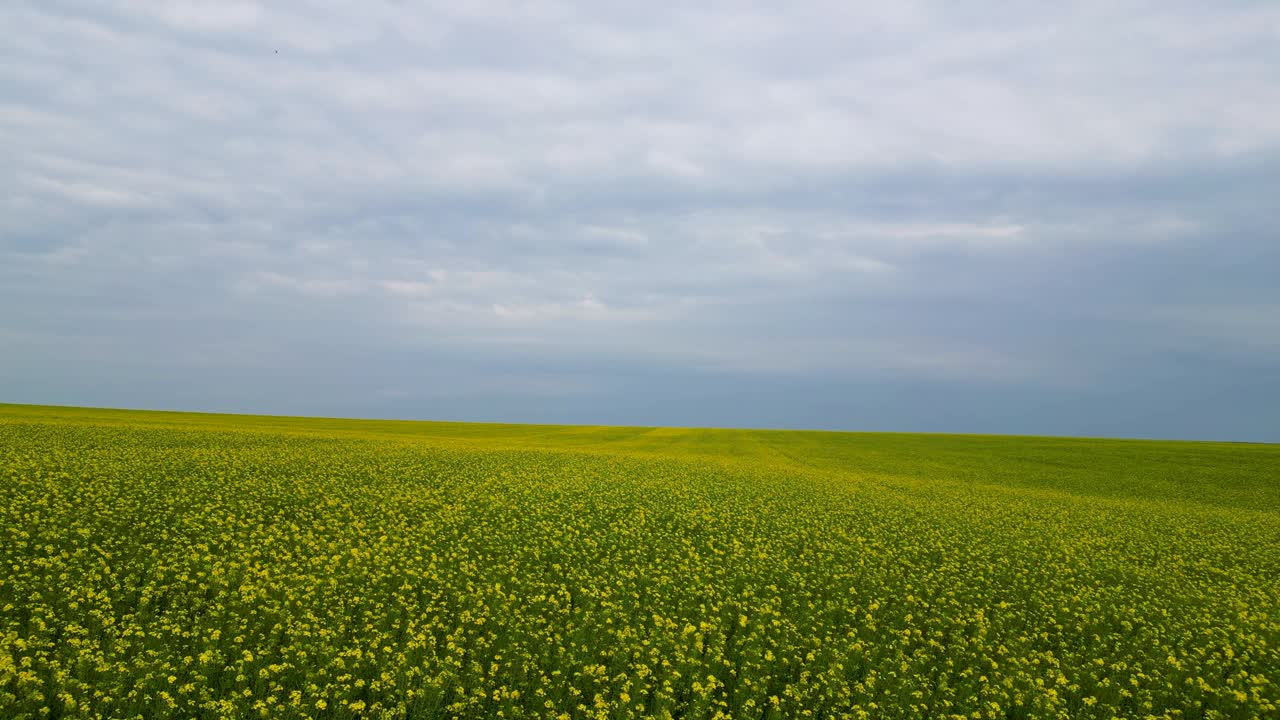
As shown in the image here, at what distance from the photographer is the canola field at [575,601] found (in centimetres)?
1308

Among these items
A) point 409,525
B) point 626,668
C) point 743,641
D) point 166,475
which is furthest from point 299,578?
point 166,475

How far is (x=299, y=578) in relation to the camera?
1778 centimetres

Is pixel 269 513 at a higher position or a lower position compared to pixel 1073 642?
higher

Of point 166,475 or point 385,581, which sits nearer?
point 385,581

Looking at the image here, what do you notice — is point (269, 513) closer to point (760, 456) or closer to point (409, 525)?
point (409, 525)

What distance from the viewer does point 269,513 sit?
24.8 meters

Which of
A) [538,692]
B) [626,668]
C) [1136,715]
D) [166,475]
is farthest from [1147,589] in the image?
[166,475]

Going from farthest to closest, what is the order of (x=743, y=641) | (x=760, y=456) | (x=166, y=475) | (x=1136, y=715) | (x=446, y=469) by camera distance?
(x=760, y=456) < (x=446, y=469) < (x=166, y=475) < (x=743, y=641) < (x=1136, y=715)

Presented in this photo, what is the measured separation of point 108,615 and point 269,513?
10.5 metres

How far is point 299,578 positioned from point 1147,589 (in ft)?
94.4

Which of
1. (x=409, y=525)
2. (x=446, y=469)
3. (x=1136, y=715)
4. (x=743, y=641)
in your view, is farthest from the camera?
(x=446, y=469)

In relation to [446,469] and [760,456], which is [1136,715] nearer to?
[446,469]

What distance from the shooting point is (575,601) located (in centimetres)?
1862

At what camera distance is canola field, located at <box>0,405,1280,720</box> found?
13.1 meters
